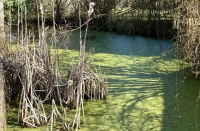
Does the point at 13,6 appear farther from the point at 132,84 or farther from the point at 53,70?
the point at 53,70

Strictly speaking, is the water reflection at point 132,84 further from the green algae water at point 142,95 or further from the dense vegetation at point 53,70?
the dense vegetation at point 53,70

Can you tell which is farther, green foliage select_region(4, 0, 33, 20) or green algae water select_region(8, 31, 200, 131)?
green foliage select_region(4, 0, 33, 20)

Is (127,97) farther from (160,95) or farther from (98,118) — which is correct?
(98,118)

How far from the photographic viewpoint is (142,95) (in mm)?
5715

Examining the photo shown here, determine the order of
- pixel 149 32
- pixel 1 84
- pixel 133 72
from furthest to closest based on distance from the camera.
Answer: pixel 149 32 < pixel 133 72 < pixel 1 84

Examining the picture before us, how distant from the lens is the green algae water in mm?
4637

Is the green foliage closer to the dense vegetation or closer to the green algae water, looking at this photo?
the dense vegetation

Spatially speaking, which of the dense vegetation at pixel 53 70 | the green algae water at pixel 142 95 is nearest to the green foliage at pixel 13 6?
the dense vegetation at pixel 53 70

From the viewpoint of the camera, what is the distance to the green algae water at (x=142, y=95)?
183 inches

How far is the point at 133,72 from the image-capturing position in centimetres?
698

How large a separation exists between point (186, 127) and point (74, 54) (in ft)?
14.2

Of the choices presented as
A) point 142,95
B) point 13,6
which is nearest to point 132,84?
point 142,95

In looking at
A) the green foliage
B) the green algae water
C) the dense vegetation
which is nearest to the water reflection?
the green algae water

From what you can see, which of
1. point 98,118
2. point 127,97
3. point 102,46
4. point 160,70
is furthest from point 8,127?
point 102,46
